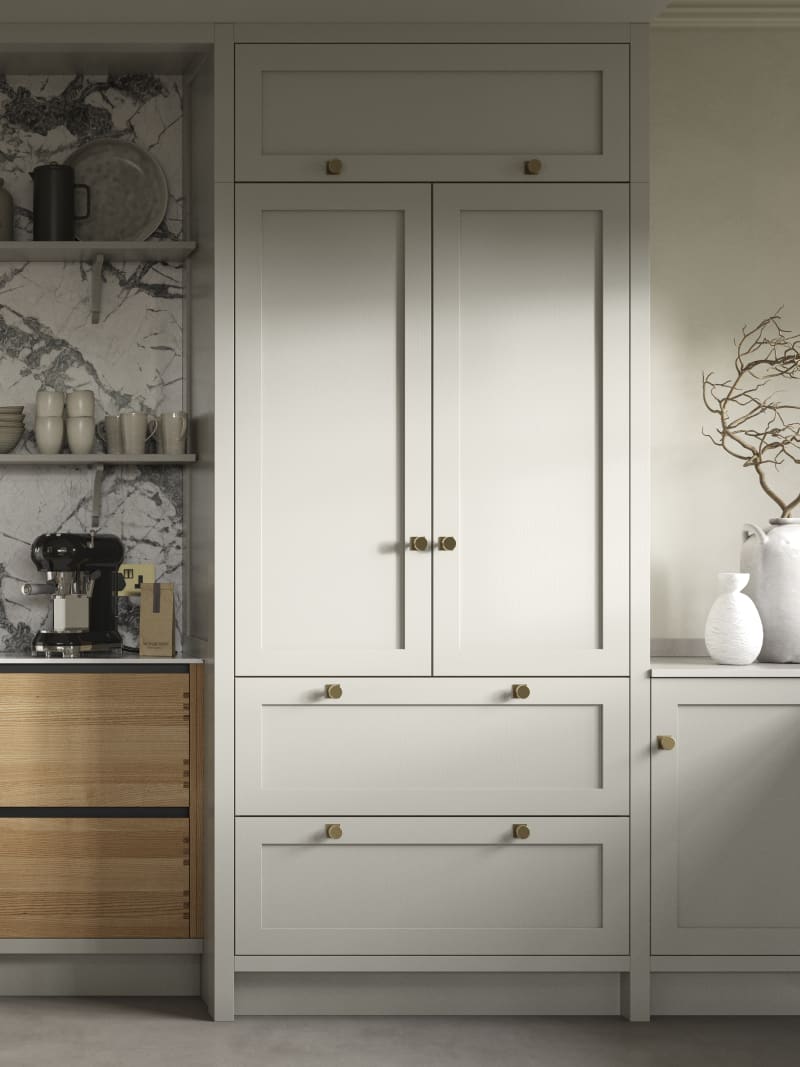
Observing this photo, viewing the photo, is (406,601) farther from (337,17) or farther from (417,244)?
(337,17)

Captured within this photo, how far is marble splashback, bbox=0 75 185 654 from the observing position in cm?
303

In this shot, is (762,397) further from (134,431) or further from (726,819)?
(134,431)

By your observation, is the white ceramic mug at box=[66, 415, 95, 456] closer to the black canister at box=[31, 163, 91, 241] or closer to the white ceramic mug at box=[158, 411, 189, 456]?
the white ceramic mug at box=[158, 411, 189, 456]

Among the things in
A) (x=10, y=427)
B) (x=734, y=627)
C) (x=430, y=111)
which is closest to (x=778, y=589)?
(x=734, y=627)

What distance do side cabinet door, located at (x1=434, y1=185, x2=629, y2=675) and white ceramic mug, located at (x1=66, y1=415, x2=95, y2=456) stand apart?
39.0 inches

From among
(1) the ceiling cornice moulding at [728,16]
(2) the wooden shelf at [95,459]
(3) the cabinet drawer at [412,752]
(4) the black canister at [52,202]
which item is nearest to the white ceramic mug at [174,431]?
(2) the wooden shelf at [95,459]

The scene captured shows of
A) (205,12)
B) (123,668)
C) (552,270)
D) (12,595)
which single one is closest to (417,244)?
(552,270)

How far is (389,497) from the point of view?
2.65 metres

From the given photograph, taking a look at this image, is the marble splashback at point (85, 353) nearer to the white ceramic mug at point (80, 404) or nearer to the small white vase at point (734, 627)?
the white ceramic mug at point (80, 404)

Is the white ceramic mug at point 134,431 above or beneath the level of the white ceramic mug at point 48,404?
beneath

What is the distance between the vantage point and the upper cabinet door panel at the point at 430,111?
103 inches

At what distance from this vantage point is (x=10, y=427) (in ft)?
9.70

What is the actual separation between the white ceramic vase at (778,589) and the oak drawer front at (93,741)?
152 centimetres

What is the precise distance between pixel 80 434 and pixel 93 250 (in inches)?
19.6
